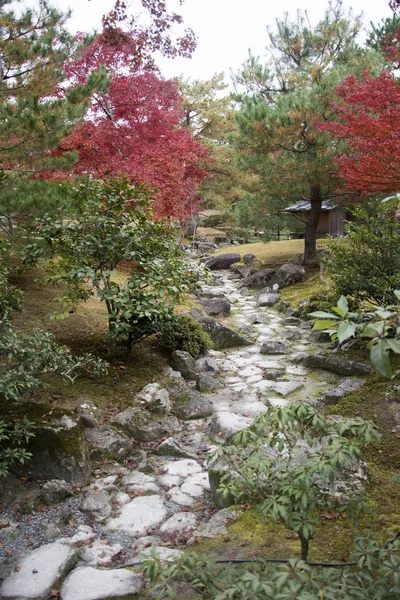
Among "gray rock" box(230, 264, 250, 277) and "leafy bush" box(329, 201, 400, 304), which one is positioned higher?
"leafy bush" box(329, 201, 400, 304)

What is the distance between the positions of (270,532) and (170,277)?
3.22 m

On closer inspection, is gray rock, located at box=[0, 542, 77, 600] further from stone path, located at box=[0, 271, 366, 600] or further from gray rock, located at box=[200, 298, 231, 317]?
gray rock, located at box=[200, 298, 231, 317]

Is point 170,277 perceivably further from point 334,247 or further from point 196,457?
point 334,247

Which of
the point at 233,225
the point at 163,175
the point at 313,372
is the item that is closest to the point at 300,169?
the point at 163,175

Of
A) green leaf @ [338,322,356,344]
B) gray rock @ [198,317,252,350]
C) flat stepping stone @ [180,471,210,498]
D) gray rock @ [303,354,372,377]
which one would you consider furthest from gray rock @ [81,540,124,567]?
gray rock @ [198,317,252,350]

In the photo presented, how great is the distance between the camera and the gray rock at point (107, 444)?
427 centimetres

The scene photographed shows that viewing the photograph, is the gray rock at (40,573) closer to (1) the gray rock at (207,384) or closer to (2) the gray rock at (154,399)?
(2) the gray rock at (154,399)

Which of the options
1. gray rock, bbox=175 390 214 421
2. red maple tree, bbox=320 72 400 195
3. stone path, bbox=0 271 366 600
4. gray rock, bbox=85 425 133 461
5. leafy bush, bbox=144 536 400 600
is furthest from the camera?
red maple tree, bbox=320 72 400 195

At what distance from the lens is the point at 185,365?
21.1 ft

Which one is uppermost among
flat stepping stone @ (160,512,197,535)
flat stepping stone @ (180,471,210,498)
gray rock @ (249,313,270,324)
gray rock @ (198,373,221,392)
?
gray rock @ (249,313,270,324)

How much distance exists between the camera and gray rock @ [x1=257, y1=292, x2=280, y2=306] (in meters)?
11.4

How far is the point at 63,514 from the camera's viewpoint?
Answer: 3.48 metres

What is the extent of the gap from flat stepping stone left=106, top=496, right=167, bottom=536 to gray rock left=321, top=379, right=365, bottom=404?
2.46 metres

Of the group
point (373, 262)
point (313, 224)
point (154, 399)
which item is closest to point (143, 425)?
point (154, 399)
